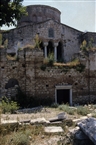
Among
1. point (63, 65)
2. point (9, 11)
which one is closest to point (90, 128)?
point (9, 11)

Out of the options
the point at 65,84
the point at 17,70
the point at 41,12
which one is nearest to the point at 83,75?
the point at 65,84

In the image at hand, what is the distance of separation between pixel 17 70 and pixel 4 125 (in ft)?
24.7

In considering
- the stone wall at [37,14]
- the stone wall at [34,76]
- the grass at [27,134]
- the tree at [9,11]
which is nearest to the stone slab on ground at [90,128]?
the grass at [27,134]

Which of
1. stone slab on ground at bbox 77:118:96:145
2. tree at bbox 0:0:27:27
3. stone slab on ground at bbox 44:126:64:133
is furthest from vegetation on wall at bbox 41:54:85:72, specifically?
stone slab on ground at bbox 77:118:96:145

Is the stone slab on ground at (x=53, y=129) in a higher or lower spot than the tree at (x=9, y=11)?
lower

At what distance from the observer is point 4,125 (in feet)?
21.6

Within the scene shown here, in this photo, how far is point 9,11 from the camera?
5.31 meters

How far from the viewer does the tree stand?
200 inches

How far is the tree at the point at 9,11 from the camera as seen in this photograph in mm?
5093

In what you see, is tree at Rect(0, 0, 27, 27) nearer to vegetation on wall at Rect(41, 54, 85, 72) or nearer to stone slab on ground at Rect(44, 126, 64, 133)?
stone slab on ground at Rect(44, 126, 64, 133)

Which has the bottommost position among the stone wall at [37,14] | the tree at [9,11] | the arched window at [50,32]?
the tree at [9,11]

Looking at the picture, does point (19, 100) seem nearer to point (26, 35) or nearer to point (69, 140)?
point (69, 140)

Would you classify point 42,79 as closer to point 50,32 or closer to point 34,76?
point 34,76

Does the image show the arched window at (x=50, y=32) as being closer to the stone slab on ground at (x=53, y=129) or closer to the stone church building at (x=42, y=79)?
the stone church building at (x=42, y=79)
